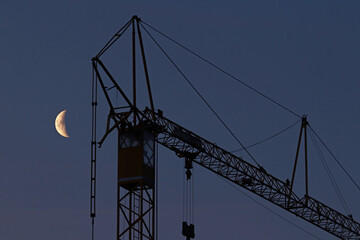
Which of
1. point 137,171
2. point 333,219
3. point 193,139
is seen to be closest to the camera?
point 137,171

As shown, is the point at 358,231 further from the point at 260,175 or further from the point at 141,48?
the point at 141,48

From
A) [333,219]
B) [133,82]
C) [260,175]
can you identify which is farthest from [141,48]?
[333,219]

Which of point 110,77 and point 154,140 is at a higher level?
point 110,77

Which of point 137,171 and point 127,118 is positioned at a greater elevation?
point 127,118

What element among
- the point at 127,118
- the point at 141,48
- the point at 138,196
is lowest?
the point at 138,196

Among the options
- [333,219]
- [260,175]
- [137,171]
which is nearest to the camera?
[137,171]

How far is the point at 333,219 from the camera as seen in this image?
111m

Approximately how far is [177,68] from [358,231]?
3729 cm

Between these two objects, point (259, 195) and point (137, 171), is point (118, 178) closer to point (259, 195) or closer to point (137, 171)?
point (137, 171)

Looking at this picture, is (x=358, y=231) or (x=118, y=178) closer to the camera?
(x=118, y=178)

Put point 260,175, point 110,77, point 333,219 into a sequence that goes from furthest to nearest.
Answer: point 333,219 < point 260,175 < point 110,77

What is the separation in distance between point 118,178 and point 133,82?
1064 centimetres

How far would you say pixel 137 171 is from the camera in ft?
252

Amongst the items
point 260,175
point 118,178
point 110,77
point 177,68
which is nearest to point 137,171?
point 118,178
